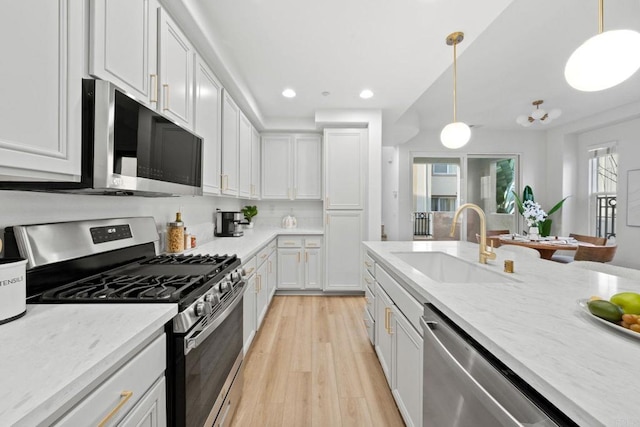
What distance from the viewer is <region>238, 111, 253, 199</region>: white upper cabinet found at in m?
3.11

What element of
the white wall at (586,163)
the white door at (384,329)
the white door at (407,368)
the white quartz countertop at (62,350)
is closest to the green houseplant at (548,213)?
the white wall at (586,163)

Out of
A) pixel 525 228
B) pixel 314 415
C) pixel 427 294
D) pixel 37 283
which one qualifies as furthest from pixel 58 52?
pixel 525 228

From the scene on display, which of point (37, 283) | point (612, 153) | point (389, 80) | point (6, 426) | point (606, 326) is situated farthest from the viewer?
point (612, 153)

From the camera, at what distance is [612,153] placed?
4.55 meters

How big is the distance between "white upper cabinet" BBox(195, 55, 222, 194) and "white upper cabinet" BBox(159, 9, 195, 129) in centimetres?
13

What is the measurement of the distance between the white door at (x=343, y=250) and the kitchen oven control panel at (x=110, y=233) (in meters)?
2.59

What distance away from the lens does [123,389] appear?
706mm

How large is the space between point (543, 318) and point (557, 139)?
609cm

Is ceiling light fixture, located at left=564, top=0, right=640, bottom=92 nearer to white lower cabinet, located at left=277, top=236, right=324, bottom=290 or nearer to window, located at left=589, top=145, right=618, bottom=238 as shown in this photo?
white lower cabinet, located at left=277, top=236, right=324, bottom=290

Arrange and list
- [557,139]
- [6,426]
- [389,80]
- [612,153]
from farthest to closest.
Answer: [557,139] < [612,153] < [389,80] < [6,426]

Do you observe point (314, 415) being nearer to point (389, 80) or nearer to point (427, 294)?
point (427, 294)

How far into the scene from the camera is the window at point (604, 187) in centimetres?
457

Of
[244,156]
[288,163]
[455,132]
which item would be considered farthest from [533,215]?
[244,156]

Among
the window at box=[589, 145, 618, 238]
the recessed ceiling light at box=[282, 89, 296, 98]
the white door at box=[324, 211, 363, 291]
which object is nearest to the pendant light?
the recessed ceiling light at box=[282, 89, 296, 98]
